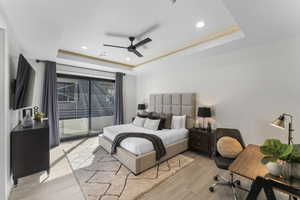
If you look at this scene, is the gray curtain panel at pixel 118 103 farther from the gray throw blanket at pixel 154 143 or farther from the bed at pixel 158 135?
the gray throw blanket at pixel 154 143

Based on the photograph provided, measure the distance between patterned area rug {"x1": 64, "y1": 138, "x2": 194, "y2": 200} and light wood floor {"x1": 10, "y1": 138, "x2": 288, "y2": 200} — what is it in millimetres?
114

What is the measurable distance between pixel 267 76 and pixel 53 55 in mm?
5068

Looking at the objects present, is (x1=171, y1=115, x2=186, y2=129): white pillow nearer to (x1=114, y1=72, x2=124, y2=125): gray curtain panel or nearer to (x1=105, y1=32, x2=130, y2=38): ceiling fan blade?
(x1=114, y1=72, x2=124, y2=125): gray curtain panel

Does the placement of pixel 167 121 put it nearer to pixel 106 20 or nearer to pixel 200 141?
pixel 200 141

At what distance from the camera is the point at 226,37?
2.70m

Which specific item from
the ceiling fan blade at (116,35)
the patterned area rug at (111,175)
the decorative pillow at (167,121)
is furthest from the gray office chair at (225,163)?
the ceiling fan blade at (116,35)

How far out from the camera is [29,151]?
7.54 ft

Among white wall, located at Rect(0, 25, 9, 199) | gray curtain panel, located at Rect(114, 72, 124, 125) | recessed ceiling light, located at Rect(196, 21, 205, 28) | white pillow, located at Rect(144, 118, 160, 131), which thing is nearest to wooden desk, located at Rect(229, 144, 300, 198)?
recessed ceiling light, located at Rect(196, 21, 205, 28)

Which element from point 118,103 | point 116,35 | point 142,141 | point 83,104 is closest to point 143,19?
point 116,35

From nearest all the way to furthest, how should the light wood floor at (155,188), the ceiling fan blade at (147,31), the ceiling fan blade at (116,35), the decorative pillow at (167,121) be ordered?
the light wood floor at (155,188), the ceiling fan blade at (147,31), the ceiling fan blade at (116,35), the decorative pillow at (167,121)

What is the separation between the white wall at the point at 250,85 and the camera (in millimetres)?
2477

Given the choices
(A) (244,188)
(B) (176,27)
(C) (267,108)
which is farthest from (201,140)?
(B) (176,27)

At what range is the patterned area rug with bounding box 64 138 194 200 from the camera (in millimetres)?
2051

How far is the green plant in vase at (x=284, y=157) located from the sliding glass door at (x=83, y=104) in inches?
202
